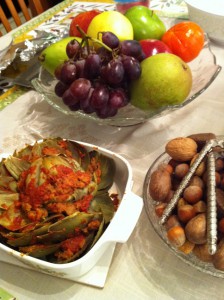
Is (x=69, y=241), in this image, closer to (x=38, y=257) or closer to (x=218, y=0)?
(x=38, y=257)

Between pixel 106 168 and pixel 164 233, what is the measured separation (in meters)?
0.12

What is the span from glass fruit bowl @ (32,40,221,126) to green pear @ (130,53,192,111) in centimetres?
1

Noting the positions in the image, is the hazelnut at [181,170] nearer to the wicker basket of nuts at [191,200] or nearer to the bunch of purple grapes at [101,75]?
the wicker basket of nuts at [191,200]

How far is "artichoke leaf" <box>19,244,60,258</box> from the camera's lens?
0.33 metres

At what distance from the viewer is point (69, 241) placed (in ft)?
1.12

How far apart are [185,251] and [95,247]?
95 millimetres

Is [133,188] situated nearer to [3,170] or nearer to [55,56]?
[3,170]

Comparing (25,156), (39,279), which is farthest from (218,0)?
(39,279)

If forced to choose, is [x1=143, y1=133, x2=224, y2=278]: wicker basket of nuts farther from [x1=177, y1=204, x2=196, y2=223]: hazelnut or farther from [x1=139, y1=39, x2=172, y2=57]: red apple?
[x1=139, y1=39, x2=172, y2=57]: red apple

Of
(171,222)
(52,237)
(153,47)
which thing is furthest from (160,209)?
(153,47)

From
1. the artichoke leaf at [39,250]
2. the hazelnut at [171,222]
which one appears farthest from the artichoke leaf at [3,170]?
the hazelnut at [171,222]

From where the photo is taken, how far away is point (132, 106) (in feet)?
1.75

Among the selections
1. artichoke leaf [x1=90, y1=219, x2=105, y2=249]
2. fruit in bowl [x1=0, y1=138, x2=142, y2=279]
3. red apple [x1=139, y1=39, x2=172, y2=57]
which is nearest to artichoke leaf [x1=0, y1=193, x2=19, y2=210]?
fruit in bowl [x1=0, y1=138, x2=142, y2=279]

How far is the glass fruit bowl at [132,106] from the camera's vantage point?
500mm
